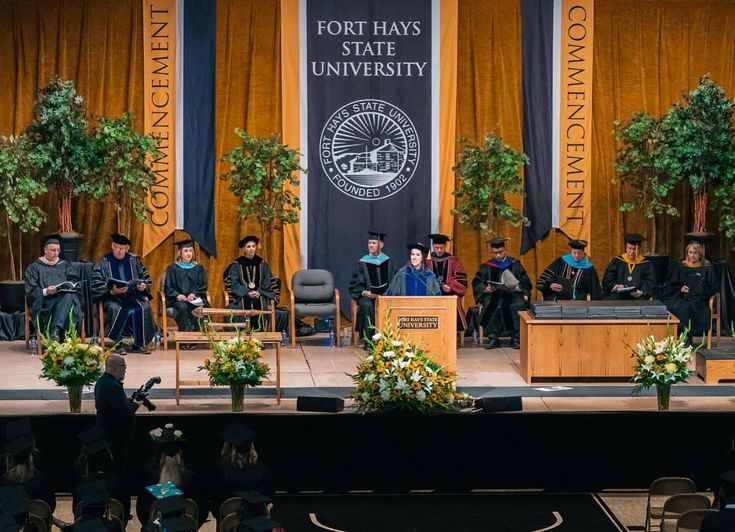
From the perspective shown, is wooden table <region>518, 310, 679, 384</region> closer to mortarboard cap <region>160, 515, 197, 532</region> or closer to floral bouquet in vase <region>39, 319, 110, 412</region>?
floral bouquet in vase <region>39, 319, 110, 412</region>

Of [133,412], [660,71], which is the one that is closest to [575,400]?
[133,412]

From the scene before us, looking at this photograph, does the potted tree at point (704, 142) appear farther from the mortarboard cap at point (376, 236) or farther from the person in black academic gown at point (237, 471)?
the person in black academic gown at point (237, 471)

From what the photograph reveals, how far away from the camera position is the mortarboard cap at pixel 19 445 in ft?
29.1

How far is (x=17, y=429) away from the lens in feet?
30.6

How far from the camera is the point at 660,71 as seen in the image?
17.2m

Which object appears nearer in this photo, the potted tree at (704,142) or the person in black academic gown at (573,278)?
the potted tree at (704,142)

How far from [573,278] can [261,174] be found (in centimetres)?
378

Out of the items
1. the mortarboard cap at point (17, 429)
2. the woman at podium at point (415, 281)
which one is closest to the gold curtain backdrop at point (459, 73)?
the woman at podium at point (415, 281)

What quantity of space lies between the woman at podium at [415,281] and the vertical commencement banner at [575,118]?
2.77 metres

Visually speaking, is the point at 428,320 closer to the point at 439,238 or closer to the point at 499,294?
the point at 499,294

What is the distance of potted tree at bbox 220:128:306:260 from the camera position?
634 inches

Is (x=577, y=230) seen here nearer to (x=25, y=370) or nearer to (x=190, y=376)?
(x=190, y=376)

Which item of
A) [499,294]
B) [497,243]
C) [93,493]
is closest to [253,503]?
[93,493]

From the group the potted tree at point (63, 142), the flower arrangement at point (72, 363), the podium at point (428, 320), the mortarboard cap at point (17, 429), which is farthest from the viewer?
the potted tree at point (63, 142)
